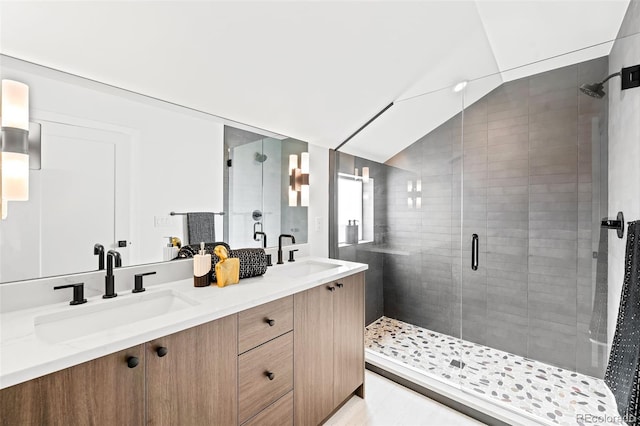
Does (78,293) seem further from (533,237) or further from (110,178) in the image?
(533,237)

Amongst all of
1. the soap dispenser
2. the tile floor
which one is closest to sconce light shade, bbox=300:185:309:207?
the soap dispenser

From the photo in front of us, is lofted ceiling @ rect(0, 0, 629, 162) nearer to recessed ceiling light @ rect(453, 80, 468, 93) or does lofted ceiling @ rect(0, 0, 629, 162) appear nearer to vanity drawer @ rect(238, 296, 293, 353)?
recessed ceiling light @ rect(453, 80, 468, 93)

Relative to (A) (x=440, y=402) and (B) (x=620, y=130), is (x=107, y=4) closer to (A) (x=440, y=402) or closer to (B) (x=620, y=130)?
(B) (x=620, y=130)

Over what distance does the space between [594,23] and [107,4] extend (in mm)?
2559

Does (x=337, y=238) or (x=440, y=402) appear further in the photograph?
(x=337, y=238)

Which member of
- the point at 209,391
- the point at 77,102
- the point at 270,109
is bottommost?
the point at 209,391

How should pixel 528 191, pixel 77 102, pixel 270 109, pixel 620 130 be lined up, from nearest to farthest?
pixel 77 102 < pixel 620 130 < pixel 270 109 < pixel 528 191

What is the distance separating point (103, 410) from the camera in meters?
0.81

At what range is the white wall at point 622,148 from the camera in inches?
57.6

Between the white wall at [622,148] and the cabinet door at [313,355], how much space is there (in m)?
1.61

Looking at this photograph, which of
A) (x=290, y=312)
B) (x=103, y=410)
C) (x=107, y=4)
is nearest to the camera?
(x=103, y=410)

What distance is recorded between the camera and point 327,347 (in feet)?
5.30

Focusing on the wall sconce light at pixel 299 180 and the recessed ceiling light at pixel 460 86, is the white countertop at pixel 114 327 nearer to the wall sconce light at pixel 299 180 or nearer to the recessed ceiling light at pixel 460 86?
the wall sconce light at pixel 299 180

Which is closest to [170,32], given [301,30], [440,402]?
[301,30]
